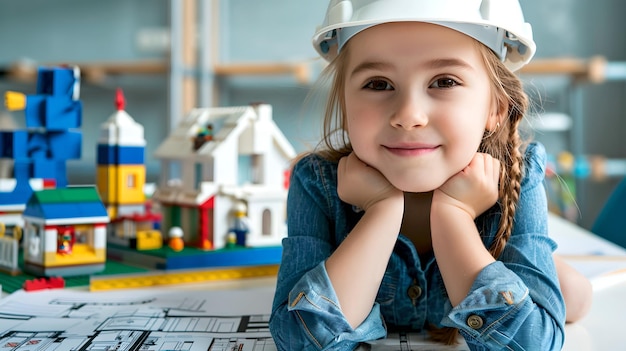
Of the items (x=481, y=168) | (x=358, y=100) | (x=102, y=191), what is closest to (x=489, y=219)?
(x=481, y=168)

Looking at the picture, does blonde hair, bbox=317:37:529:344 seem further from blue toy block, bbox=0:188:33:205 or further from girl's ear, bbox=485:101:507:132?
blue toy block, bbox=0:188:33:205

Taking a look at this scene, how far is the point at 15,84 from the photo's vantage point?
310 centimetres

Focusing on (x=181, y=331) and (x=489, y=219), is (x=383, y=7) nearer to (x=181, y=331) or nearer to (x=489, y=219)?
(x=489, y=219)

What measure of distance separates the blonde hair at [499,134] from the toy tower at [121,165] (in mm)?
408

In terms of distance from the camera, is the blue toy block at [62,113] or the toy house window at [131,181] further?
the toy house window at [131,181]

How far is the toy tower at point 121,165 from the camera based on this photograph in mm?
1090

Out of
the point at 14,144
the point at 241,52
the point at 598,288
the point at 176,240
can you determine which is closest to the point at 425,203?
the point at 598,288

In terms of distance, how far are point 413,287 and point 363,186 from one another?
0.42 ft

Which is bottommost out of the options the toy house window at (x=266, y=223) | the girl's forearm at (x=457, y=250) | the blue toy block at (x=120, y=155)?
the toy house window at (x=266, y=223)

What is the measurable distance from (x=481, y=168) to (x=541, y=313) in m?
0.16

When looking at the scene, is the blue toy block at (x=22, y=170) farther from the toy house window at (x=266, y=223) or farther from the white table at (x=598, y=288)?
the white table at (x=598, y=288)

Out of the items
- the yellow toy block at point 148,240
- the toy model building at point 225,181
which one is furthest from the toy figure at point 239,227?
the yellow toy block at point 148,240

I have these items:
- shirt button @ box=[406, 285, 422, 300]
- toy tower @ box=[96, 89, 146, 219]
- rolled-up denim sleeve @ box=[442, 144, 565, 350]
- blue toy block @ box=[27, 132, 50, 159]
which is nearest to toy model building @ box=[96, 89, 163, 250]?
toy tower @ box=[96, 89, 146, 219]

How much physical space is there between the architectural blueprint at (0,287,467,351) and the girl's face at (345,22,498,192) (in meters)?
0.18
